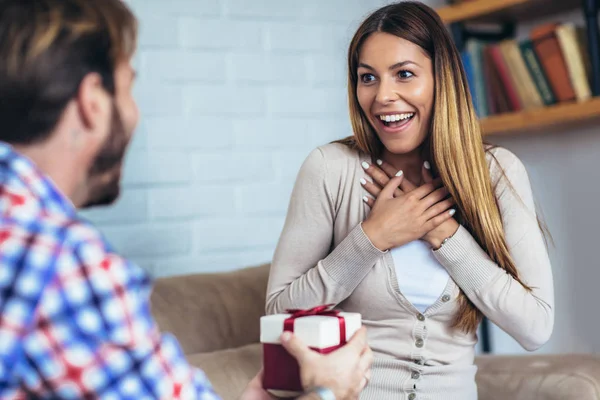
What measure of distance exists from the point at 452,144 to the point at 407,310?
33cm

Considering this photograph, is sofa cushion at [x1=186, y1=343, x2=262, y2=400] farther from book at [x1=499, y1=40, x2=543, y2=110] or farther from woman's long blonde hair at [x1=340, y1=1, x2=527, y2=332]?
book at [x1=499, y1=40, x2=543, y2=110]

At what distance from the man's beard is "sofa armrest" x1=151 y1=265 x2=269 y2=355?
36.1 inches

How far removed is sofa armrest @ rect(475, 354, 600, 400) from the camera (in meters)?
1.59

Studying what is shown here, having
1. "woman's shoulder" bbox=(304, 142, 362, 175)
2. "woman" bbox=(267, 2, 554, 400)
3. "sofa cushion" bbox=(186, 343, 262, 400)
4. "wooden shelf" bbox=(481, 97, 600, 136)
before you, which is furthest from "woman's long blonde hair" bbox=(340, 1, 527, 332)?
"wooden shelf" bbox=(481, 97, 600, 136)

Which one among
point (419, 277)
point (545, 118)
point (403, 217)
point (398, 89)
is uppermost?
Result: point (398, 89)

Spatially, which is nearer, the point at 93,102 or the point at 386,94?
the point at 93,102

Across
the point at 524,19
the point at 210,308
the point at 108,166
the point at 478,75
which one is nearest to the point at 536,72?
the point at 478,75

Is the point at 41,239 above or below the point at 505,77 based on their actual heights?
below

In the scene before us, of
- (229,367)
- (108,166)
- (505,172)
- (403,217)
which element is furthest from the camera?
(229,367)

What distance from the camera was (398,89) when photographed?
1.51 m

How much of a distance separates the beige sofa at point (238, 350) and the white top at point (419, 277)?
14.3 inches

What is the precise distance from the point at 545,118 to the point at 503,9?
14.8 inches

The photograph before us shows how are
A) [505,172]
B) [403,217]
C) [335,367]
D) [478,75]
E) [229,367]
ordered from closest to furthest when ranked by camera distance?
1. [335,367]
2. [403,217]
3. [505,172]
4. [229,367]
5. [478,75]

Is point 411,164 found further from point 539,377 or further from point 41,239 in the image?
point 41,239
